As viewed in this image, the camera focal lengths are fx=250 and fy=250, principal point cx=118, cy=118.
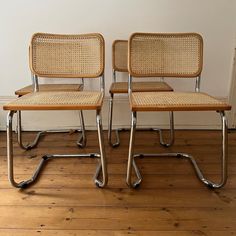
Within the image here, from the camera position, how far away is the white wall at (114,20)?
71.7 inches

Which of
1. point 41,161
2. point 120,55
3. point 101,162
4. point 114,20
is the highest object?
point 114,20

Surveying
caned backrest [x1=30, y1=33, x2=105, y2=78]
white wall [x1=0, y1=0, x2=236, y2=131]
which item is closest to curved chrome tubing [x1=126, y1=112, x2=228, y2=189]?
caned backrest [x1=30, y1=33, x2=105, y2=78]

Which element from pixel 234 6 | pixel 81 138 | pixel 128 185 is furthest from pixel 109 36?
pixel 128 185

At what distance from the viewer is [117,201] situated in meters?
1.16

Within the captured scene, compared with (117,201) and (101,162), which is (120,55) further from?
(117,201)

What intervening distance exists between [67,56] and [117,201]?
2.85 feet

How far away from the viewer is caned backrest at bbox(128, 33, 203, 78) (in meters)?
1.39

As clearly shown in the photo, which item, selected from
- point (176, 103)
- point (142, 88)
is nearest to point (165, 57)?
point (142, 88)

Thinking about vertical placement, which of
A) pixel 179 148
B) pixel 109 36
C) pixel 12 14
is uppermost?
pixel 12 14

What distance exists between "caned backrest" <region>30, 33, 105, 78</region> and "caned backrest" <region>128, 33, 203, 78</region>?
23cm

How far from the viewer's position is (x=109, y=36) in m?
1.89

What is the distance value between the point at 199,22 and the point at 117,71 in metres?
0.71

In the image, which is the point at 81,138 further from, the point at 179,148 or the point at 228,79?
the point at 228,79

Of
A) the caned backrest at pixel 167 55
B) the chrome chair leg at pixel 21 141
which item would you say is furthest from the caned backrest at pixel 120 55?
the chrome chair leg at pixel 21 141
